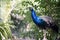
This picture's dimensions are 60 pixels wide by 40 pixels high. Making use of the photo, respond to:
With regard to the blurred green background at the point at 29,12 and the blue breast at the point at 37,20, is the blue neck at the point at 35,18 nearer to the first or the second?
the blue breast at the point at 37,20

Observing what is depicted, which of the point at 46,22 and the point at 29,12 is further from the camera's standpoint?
the point at 29,12

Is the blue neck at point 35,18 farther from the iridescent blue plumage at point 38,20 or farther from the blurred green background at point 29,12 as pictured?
the blurred green background at point 29,12

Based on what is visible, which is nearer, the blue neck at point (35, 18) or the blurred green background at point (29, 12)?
the blurred green background at point (29, 12)

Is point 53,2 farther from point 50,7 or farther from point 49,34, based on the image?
point 49,34

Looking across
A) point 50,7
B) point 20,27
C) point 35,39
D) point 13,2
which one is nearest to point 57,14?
point 50,7

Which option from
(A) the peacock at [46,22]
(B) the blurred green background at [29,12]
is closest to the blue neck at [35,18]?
(A) the peacock at [46,22]

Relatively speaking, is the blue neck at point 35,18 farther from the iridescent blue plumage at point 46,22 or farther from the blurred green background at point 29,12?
the blurred green background at point 29,12

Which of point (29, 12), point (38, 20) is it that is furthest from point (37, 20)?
point (29, 12)

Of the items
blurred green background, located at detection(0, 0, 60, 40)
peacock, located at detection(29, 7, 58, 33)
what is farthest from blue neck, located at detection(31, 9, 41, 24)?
blurred green background, located at detection(0, 0, 60, 40)

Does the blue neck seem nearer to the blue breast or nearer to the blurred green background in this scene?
the blue breast

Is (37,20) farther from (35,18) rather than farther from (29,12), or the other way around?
(29,12)

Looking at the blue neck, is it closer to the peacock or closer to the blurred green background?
the peacock

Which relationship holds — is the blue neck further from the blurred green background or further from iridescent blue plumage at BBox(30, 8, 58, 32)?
the blurred green background

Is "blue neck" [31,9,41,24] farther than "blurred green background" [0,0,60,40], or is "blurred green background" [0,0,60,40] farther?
"blue neck" [31,9,41,24]
